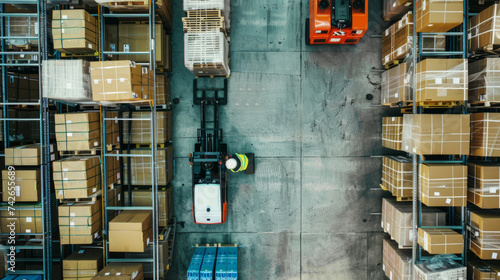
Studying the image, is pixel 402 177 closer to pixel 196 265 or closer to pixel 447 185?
pixel 447 185

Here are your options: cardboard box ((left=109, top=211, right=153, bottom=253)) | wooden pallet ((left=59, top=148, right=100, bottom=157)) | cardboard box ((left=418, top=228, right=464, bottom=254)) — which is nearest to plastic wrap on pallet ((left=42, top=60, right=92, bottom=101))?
wooden pallet ((left=59, top=148, right=100, bottom=157))

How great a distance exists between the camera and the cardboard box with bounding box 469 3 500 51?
4.86 m

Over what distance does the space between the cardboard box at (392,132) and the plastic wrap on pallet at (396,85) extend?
40 cm

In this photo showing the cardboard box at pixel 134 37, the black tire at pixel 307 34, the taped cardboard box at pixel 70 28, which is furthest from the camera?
the black tire at pixel 307 34

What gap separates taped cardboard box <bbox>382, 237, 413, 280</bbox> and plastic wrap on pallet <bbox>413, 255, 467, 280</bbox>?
244mm

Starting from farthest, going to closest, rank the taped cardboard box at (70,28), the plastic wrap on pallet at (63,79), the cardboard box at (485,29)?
the taped cardboard box at (70,28) < the plastic wrap on pallet at (63,79) < the cardboard box at (485,29)

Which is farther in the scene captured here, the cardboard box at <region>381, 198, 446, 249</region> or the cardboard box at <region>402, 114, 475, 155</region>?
the cardboard box at <region>381, 198, 446, 249</region>

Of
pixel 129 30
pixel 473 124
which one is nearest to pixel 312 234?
pixel 473 124

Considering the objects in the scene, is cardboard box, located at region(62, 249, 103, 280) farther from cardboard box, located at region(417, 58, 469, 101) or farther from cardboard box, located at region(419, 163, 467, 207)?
cardboard box, located at region(417, 58, 469, 101)

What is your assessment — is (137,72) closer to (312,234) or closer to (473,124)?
(312,234)

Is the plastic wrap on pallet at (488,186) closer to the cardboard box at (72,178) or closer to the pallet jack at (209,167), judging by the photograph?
the pallet jack at (209,167)

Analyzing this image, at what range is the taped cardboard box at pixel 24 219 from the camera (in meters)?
5.64

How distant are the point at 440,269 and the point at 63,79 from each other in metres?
7.84

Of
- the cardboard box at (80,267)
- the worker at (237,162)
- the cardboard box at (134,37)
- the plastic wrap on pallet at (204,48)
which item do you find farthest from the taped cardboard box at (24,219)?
the plastic wrap on pallet at (204,48)
